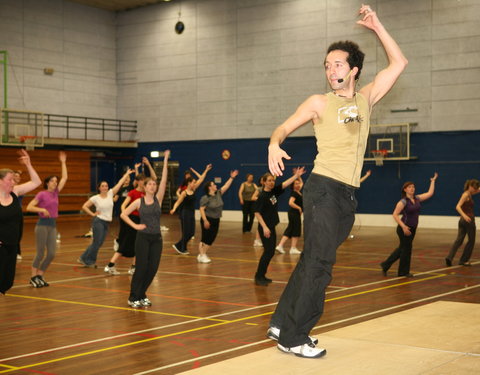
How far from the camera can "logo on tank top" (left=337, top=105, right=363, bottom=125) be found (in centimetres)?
470

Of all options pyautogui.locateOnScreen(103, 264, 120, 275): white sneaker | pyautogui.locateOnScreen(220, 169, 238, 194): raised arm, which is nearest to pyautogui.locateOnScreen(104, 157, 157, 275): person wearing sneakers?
pyautogui.locateOnScreen(103, 264, 120, 275): white sneaker

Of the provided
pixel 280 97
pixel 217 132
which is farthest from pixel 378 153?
pixel 217 132

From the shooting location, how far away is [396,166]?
2738 centimetres

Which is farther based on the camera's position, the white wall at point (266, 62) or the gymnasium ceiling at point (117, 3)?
the gymnasium ceiling at point (117, 3)

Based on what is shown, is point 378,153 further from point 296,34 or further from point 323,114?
point 323,114

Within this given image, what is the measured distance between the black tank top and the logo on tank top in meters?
4.62

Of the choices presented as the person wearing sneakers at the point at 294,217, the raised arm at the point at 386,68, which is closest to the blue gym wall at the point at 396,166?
the person wearing sneakers at the point at 294,217

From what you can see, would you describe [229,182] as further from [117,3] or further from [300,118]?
[117,3]

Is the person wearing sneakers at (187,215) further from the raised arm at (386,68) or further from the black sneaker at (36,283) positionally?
the raised arm at (386,68)

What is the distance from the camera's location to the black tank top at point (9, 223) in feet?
25.2

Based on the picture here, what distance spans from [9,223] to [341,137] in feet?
15.2

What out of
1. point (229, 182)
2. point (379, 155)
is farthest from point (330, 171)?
point (379, 155)

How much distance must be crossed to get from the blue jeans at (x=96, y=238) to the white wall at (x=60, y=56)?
18.0 m

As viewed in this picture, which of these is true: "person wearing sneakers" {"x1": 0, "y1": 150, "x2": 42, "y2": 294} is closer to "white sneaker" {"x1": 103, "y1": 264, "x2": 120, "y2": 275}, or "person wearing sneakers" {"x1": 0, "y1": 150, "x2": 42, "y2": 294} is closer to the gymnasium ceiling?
"white sneaker" {"x1": 103, "y1": 264, "x2": 120, "y2": 275}
